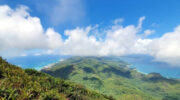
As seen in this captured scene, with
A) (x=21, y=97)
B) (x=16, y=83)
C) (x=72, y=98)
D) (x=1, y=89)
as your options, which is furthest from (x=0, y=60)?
(x=72, y=98)

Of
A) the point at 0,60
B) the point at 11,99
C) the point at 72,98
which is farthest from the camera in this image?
the point at 0,60

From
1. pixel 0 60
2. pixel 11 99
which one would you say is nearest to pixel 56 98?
pixel 11 99

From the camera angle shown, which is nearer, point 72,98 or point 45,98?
point 45,98

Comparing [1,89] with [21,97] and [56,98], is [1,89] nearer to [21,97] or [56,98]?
[21,97]

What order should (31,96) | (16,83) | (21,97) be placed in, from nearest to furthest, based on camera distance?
(21,97)
(31,96)
(16,83)

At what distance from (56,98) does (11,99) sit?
17.1 ft

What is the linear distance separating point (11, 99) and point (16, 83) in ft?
13.2

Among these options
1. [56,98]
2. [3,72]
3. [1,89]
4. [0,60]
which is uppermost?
[0,60]

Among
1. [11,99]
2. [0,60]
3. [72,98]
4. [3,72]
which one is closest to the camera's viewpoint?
[11,99]

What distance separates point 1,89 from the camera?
9742 mm

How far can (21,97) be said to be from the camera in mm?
10125

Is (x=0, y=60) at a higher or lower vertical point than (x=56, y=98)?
higher

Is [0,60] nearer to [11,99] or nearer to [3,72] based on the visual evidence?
[3,72]

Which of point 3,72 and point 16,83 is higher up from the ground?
point 3,72
